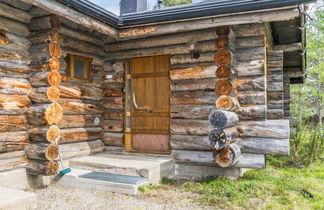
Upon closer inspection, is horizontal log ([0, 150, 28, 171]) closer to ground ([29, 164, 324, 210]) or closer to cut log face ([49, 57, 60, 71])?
ground ([29, 164, 324, 210])

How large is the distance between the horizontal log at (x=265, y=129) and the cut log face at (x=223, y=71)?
99 centimetres

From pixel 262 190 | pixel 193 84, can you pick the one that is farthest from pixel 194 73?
pixel 262 190

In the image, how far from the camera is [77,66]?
21.7ft

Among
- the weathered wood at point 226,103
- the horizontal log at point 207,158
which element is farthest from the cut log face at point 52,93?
the weathered wood at point 226,103

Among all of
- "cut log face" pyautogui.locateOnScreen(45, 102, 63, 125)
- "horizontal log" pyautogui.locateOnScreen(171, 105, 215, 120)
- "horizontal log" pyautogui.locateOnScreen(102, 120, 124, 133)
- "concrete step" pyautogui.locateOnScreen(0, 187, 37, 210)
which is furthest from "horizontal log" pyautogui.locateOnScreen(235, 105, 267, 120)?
"concrete step" pyautogui.locateOnScreen(0, 187, 37, 210)

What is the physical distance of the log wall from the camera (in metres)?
5.07

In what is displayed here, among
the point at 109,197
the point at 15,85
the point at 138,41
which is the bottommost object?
the point at 109,197

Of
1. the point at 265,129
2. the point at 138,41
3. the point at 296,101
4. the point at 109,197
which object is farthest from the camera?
the point at 296,101

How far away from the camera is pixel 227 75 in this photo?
5703 mm

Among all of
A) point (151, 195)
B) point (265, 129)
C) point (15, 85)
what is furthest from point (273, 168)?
point (15, 85)

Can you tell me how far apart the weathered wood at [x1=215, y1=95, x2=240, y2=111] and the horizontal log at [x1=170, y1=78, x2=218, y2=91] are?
555 mm

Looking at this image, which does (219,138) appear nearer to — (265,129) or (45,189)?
(265,129)

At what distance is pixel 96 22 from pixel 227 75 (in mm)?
2745

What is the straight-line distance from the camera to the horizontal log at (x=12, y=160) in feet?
16.5
